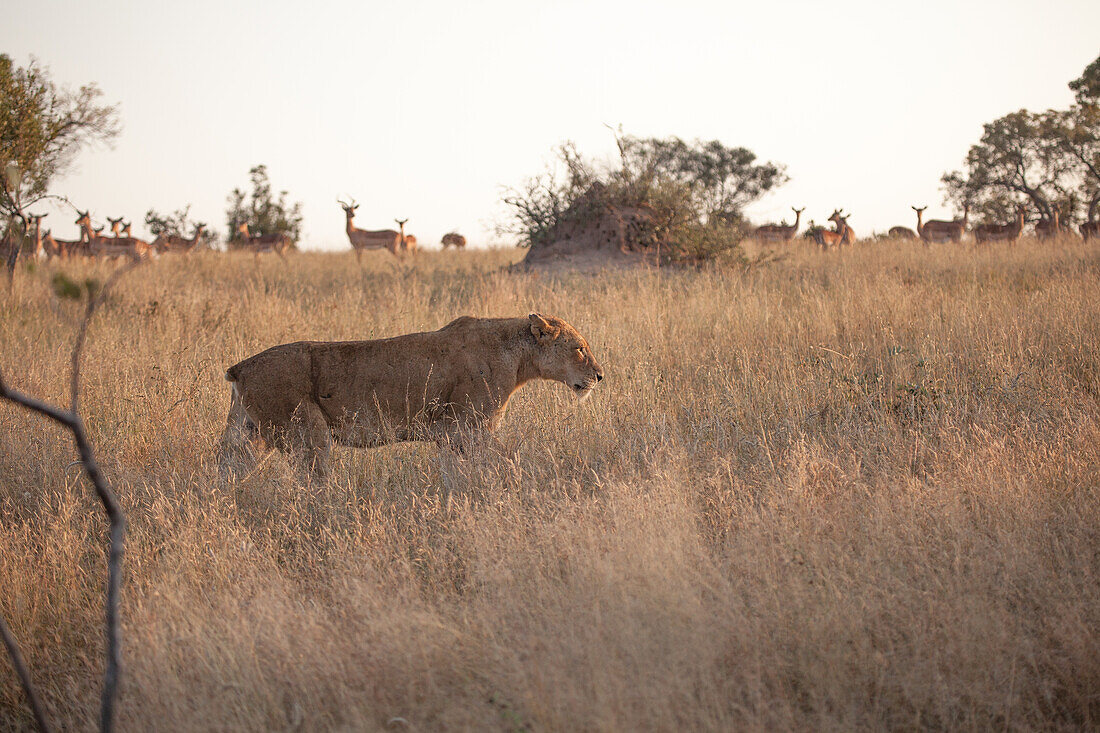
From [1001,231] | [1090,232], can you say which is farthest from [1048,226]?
[1090,232]

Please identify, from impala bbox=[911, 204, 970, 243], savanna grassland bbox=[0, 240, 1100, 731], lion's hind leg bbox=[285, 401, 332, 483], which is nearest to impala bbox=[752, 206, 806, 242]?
impala bbox=[911, 204, 970, 243]

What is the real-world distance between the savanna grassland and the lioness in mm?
283

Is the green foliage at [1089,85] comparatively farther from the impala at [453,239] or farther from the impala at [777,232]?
the impala at [453,239]

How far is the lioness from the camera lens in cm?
562

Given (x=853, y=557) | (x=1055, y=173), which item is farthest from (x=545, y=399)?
(x=1055, y=173)

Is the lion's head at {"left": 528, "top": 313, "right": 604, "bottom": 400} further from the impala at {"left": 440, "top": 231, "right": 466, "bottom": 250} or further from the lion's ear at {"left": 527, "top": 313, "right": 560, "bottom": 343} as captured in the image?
the impala at {"left": 440, "top": 231, "right": 466, "bottom": 250}

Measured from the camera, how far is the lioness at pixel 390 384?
18.4 feet

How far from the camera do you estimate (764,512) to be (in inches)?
184

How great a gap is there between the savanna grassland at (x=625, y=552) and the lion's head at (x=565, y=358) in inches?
19.1

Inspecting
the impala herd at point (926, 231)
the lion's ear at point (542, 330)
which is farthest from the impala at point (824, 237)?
the lion's ear at point (542, 330)

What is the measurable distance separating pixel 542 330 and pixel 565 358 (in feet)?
0.98

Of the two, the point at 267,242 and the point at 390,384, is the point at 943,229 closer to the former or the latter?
the point at 267,242

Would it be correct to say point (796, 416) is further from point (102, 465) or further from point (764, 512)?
point (102, 465)

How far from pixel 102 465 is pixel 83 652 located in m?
2.55
